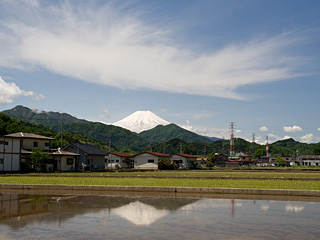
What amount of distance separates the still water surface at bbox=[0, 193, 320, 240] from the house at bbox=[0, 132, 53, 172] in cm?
2277

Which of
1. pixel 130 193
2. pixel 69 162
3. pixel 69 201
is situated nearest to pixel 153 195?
pixel 130 193

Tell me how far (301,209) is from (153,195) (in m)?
6.59

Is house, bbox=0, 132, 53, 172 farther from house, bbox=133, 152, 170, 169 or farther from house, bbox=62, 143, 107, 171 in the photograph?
house, bbox=133, 152, 170, 169

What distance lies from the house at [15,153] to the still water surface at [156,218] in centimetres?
2277

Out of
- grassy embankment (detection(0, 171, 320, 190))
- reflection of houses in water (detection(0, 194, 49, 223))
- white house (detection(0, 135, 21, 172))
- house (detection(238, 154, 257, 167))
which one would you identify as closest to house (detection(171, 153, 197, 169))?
house (detection(238, 154, 257, 167))

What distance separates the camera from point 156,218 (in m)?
10.0

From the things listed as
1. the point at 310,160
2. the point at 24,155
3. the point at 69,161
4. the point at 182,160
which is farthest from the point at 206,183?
the point at 310,160

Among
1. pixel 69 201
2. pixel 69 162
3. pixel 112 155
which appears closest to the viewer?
pixel 69 201

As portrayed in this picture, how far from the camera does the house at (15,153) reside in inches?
1371

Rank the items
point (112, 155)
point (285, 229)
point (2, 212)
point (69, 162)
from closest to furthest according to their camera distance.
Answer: point (285, 229)
point (2, 212)
point (69, 162)
point (112, 155)

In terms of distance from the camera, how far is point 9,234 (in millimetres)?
7938

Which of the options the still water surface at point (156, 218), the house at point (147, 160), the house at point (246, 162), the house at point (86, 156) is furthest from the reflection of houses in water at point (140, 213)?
the house at point (246, 162)

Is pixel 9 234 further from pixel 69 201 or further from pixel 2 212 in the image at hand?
pixel 69 201

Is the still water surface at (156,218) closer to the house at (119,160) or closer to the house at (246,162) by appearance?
the house at (119,160)
